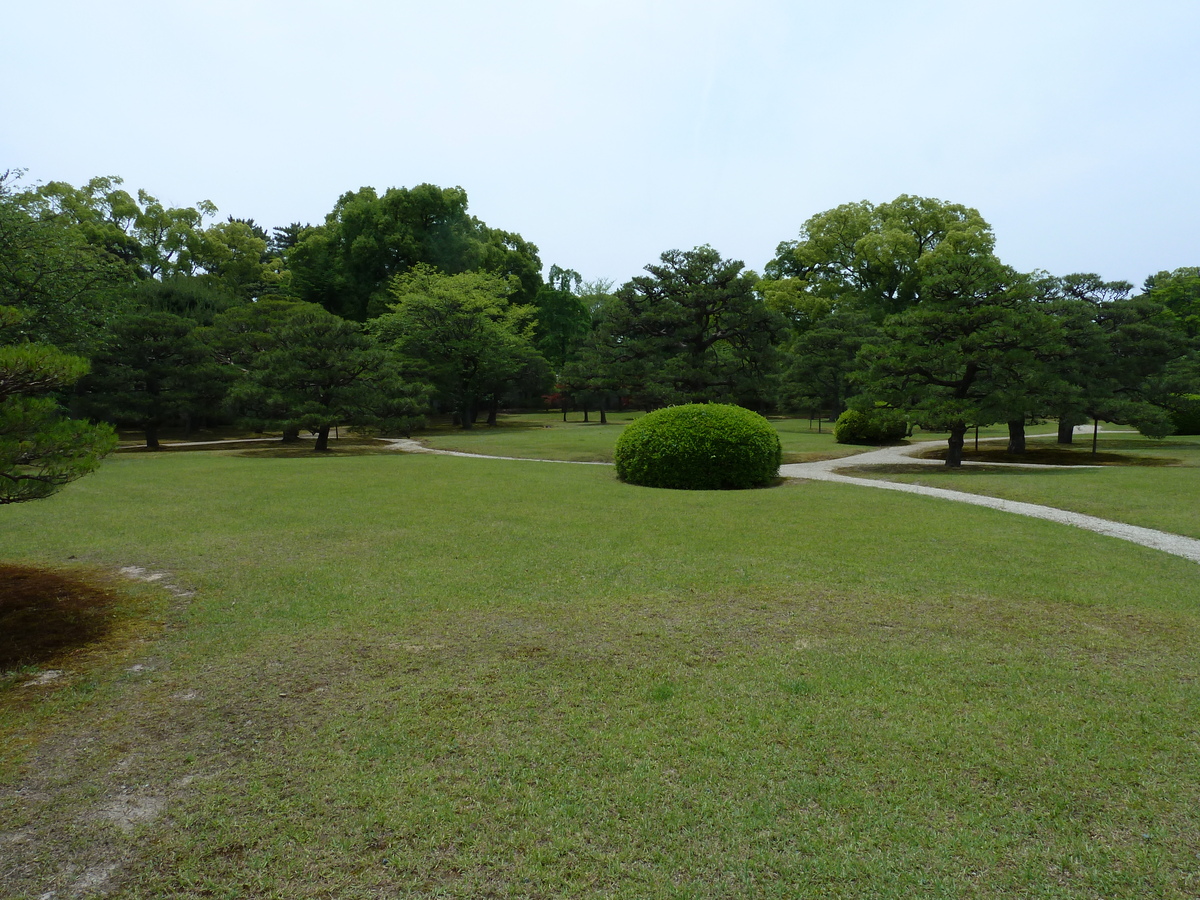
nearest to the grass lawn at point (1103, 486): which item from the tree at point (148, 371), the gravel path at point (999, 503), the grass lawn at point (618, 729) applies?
the gravel path at point (999, 503)

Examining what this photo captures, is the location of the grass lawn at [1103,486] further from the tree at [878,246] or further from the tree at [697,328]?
the tree at [878,246]

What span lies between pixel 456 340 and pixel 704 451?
25.8 m

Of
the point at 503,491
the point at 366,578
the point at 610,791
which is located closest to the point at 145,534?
the point at 366,578

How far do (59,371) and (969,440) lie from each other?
2923cm

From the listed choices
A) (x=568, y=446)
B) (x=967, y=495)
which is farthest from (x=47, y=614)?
(x=568, y=446)

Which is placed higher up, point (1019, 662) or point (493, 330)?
point (493, 330)

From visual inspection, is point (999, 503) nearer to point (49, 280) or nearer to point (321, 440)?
point (321, 440)

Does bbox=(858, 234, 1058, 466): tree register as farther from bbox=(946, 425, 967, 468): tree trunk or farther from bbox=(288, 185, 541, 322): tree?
bbox=(288, 185, 541, 322): tree

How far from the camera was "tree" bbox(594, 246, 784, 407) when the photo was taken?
19438mm

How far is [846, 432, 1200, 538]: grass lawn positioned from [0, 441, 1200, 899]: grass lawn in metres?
2.83

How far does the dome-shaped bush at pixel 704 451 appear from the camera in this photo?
43.1 feet

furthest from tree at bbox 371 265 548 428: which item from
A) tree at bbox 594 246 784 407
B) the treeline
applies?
tree at bbox 594 246 784 407

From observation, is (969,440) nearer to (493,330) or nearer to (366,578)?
(493,330)

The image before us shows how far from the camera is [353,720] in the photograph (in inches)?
143
